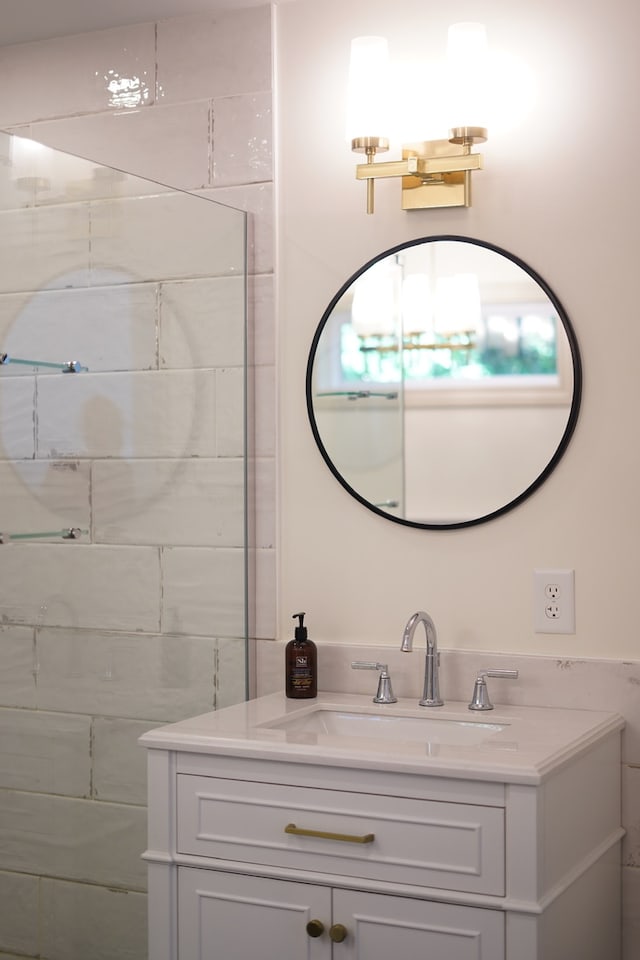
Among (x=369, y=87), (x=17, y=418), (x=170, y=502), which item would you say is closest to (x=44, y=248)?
(x=17, y=418)

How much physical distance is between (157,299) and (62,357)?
0.29 m

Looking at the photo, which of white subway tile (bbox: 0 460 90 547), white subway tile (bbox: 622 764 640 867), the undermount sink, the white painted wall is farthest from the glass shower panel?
white subway tile (bbox: 622 764 640 867)

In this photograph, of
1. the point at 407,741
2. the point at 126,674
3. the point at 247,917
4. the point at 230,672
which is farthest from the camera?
the point at 230,672

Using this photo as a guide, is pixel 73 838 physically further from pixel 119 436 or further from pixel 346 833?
pixel 119 436

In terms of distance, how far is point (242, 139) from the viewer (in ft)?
8.14

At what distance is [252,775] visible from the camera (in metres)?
1.89

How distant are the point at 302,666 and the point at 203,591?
270 millimetres

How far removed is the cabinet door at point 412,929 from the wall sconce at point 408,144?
1.32m

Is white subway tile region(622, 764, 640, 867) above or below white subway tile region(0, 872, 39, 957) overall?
above

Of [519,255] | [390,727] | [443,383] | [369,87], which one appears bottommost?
[390,727]

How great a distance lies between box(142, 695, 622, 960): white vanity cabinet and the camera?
1.71 metres

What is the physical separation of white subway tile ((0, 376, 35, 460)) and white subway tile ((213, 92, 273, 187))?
0.76 m

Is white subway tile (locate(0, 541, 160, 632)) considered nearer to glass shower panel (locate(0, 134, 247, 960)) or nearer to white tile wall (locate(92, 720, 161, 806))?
glass shower panel (locate(0, 134, 247, 960))

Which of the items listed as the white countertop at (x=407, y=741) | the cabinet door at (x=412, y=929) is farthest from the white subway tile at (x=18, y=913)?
the cabinet door at (x=412, y=929)
